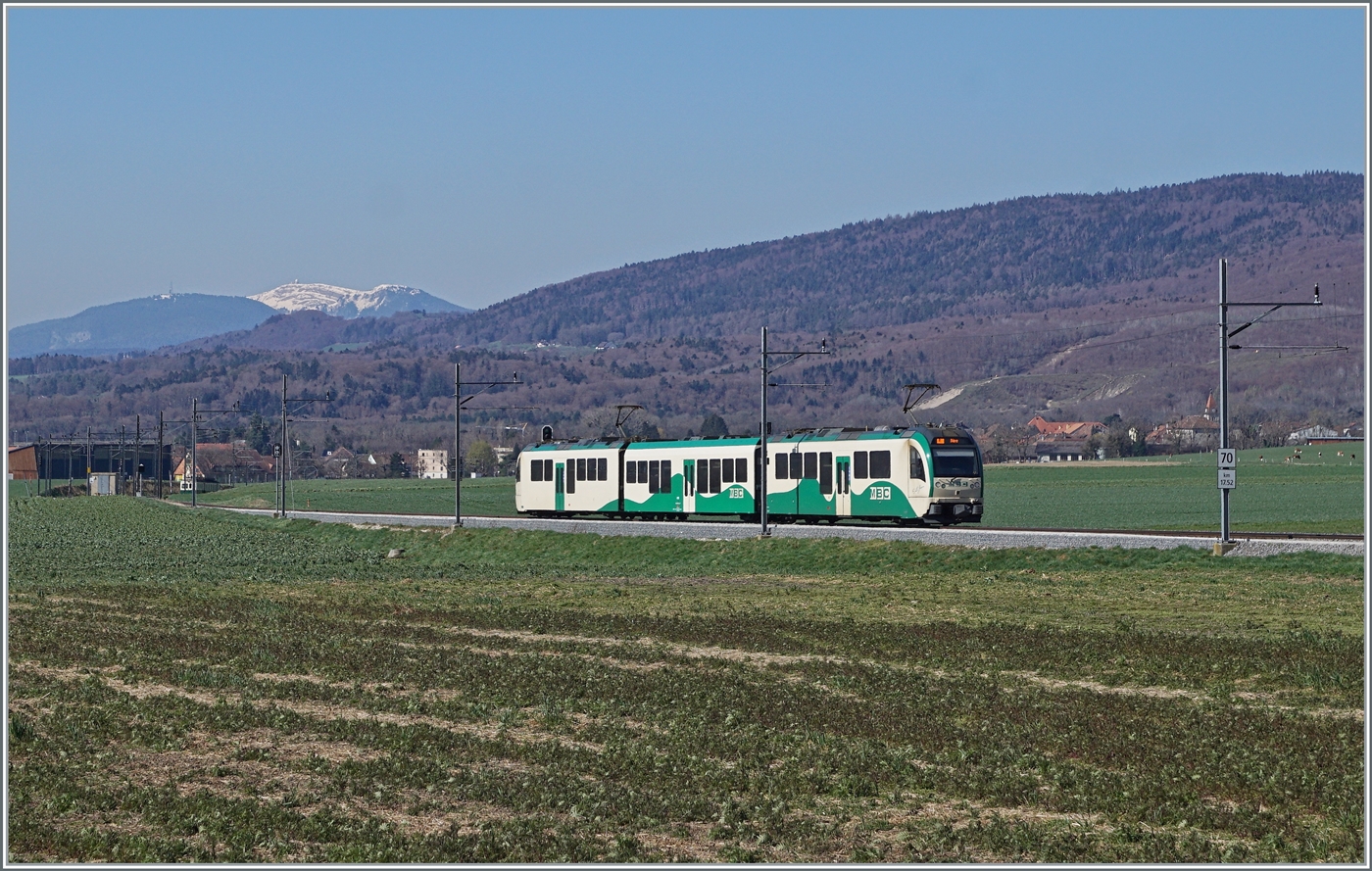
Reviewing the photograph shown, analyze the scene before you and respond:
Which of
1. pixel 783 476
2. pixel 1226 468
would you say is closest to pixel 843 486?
pixel 783 476

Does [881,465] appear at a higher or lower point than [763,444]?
lower

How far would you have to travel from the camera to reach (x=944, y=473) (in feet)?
171

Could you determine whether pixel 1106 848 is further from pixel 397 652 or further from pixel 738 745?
pixel 397 652

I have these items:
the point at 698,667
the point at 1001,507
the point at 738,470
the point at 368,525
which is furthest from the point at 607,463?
the point at 698,667

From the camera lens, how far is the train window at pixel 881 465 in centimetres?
5275

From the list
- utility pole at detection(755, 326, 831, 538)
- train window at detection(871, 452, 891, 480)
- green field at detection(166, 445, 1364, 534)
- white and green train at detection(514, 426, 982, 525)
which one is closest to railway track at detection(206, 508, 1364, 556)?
utility pole at detection(755, 326, 831, 538)

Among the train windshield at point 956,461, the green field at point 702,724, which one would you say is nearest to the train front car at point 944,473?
the train windshield at point 956,461

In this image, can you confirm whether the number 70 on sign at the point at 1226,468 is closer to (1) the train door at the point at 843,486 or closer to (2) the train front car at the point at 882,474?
(2) the train front car at the point at 882,474

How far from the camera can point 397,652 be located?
26359mm

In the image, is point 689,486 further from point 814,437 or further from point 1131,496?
point 1131,496

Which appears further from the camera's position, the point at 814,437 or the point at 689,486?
the point at 689,486

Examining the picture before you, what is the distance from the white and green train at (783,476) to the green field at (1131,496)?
12.4 metres

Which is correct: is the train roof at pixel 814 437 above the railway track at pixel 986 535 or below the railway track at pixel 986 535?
above

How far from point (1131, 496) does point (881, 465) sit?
176ft
